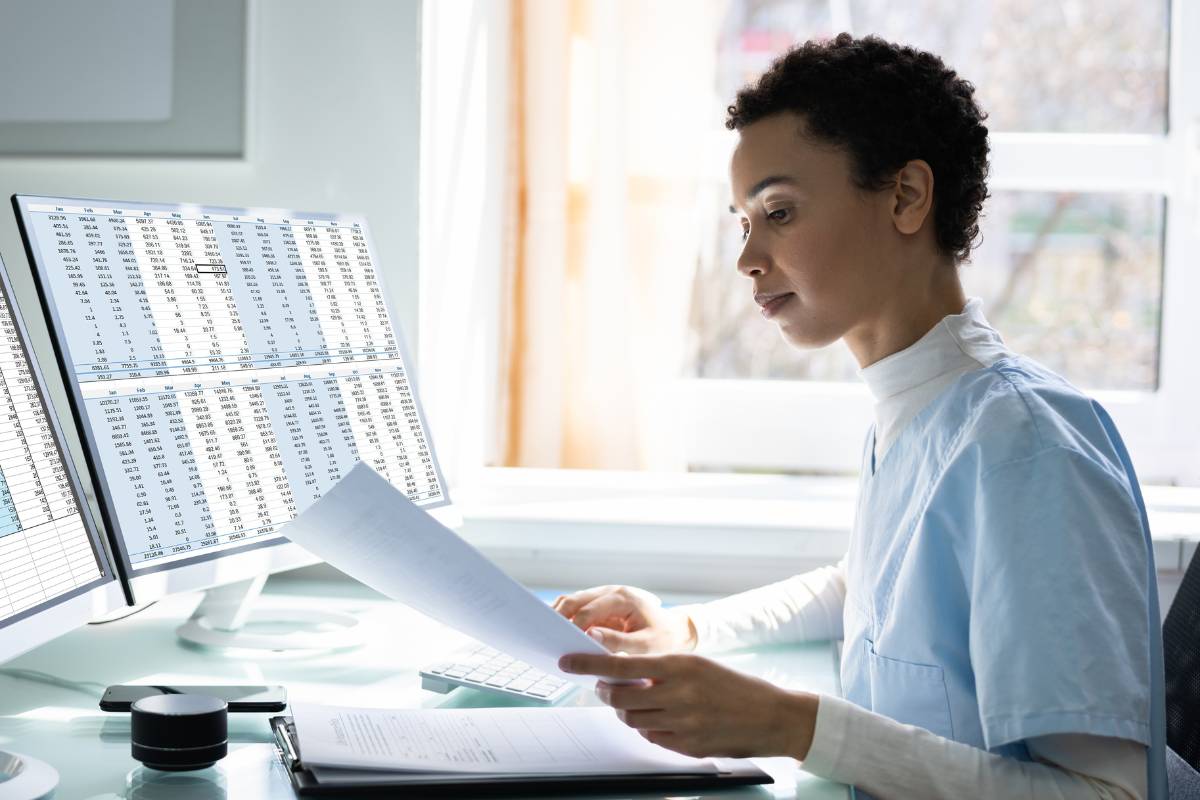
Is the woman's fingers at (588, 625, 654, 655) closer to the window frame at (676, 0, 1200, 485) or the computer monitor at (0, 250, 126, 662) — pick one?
the computer monitor at (0, 250, 126, 662)

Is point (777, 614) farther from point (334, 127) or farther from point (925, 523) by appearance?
point (334, 127)

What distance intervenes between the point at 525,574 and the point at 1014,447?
2.99 feet

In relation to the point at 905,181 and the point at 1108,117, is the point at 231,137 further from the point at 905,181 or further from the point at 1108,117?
the point at 1108,117

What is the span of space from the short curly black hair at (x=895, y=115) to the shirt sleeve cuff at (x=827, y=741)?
1.43 ft

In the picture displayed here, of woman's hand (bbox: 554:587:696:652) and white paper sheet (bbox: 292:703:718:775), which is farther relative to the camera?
woman's hand (bbox: 554:587:696:652)

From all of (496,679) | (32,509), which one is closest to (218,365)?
(32,509)

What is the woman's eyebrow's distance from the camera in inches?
41.9

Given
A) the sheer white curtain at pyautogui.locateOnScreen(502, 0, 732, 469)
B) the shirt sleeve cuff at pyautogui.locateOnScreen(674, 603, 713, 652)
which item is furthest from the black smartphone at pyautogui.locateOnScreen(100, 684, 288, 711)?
the sheer white curtain at pyautogui.locateOnScreen(502, 0, 732, 469)

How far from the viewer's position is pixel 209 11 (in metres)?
1.64

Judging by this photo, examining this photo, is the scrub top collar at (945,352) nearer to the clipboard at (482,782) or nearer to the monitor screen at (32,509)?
the clipboard at (482,782)

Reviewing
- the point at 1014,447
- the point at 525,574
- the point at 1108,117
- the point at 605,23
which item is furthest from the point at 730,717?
the point at 1108,117

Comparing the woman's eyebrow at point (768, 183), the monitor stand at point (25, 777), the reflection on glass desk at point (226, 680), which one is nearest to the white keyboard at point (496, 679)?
the reflection on glass desk at point (226, 680)

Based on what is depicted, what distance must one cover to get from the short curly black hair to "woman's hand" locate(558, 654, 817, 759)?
0.44m

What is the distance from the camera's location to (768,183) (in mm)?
1075
